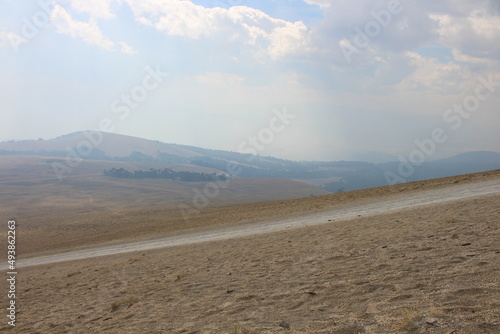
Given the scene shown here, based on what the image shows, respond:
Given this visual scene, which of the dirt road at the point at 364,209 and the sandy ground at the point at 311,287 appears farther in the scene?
the dirt road at the point at 364,209

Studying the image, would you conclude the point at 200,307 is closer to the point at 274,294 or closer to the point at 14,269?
the point at 274,294

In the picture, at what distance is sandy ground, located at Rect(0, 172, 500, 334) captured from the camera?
5461 mm

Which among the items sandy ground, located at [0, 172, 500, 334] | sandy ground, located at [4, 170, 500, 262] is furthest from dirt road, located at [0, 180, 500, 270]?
sandy ground, located at [0, 172, 500, 334]

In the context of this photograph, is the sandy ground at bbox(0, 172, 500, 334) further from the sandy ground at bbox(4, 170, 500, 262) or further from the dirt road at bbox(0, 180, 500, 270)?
the sandy ground at bbox(4, 170, 500, 262)

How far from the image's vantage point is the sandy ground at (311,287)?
5461 millimetres

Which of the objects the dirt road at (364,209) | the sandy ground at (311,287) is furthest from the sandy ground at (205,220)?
the sandy ground at (311,287)

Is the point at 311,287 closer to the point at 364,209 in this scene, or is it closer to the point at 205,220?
the point at 364,209

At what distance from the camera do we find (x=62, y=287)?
499 inches

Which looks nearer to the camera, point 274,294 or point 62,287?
point 274,294

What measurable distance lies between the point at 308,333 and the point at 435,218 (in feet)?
31.5

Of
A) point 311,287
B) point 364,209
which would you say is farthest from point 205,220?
point 311,287

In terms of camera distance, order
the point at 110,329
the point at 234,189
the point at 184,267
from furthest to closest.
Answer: the point at 234,189 < the point at 184,267 < the point at 110,329

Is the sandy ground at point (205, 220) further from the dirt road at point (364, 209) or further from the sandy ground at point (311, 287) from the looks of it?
the sandy ground at point (311, 287)

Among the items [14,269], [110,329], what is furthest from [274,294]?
[14,269]
